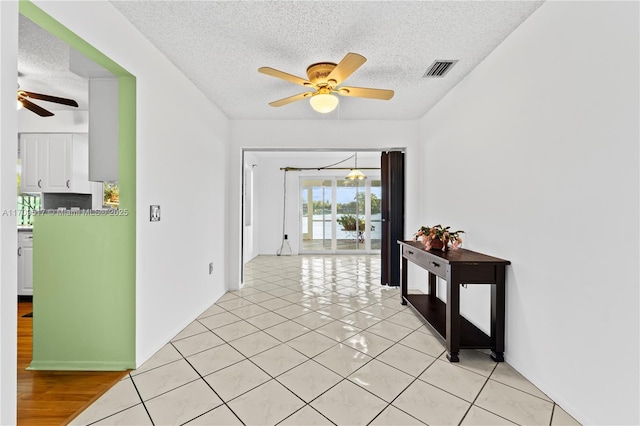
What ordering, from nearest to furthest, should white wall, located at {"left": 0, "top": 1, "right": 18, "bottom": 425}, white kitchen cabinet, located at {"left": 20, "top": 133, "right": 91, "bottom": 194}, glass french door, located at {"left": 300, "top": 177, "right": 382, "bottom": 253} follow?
white wall, located at {"left": 0, "top": 1, "right": 18, "bottom": 425} → white kitchen cabinet, located at {"left": 20, "top": 133, "right": 91, "bottom": 194} → glass french door, located at {"left": 300, "top": 177, "right": 382, "bottom": 253}

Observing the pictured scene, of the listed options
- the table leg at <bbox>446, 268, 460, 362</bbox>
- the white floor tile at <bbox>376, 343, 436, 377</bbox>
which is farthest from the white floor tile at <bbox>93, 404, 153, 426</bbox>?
the table leg at <bbox>446, 268, 460, 362</bbox>

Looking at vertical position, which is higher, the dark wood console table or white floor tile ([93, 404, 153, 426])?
the dark wood console table

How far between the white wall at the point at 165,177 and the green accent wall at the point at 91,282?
7 centimetres

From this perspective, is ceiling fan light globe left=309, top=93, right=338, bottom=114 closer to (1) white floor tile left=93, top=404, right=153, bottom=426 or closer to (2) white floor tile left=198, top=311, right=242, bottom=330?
(2) white floor tile left=198, top=311, right=242, bottom=330

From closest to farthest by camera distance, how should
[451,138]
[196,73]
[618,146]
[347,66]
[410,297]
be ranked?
[618,146]
[347,66]
[196,73]
[451,138]
[410,297]

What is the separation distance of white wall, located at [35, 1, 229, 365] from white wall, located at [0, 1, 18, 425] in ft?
1.10

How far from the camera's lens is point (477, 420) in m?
1.61

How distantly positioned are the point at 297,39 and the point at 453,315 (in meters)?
2.43

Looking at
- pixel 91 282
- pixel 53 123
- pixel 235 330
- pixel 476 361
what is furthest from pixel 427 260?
pixel 53 123

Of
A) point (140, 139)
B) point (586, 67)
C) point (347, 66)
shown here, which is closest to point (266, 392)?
point (140, 139)

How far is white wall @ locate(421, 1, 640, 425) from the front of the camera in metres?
1.39

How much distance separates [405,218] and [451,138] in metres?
1.46

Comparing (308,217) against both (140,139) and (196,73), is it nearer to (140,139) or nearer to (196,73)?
(196,73)

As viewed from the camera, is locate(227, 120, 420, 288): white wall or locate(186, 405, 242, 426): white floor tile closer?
locate(186, 405, 242, 426): white floor tile
